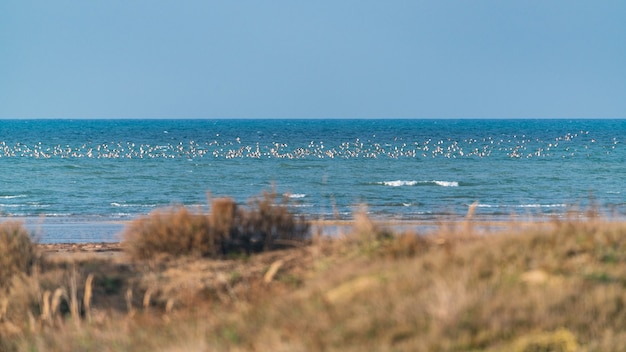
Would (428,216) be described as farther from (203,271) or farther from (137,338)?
(137,338)

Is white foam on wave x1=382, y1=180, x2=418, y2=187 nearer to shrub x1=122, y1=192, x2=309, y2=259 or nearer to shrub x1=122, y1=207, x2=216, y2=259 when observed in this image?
shrub x1=122, y1=192, x2=309, y2=259

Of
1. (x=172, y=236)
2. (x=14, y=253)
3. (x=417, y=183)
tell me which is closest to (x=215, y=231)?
(x=172, y=236)

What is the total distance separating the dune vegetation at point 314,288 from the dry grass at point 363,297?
0.02 metres

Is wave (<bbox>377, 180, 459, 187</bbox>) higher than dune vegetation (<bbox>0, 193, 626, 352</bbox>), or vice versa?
dune vegetation (<bbox>0, 193, 626, 352</bbox>)

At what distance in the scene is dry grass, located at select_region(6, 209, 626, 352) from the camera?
646 cm

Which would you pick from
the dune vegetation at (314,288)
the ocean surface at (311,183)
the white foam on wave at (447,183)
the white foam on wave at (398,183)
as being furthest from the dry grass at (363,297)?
the white foam on wave at (447,183)

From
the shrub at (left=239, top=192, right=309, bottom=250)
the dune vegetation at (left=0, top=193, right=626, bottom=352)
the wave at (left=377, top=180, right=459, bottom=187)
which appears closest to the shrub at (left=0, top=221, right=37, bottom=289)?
the dune vegetation at (left=0, top=193, right=626, bottom=352)

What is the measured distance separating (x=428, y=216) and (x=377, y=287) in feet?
57.3

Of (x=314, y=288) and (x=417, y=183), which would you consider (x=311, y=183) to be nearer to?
(x=417, y=183)

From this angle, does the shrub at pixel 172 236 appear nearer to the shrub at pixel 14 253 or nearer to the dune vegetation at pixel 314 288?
the dune vegetation at pixel 314 288

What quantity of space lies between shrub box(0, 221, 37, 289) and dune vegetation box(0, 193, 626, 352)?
0.02 metres

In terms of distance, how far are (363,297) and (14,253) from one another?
4990 millimetres

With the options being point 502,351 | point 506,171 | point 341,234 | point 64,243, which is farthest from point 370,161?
point 502,351

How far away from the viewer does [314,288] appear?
26.8ft
